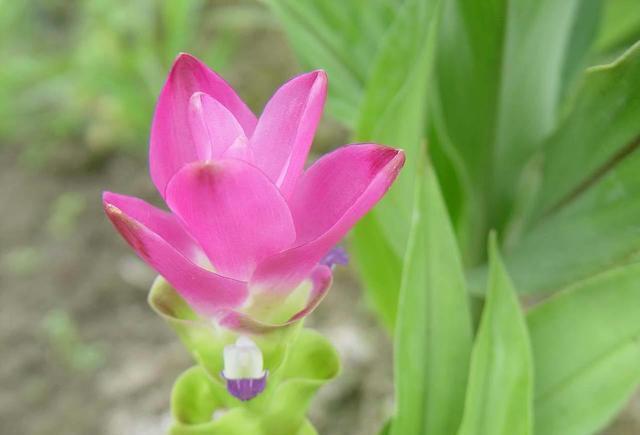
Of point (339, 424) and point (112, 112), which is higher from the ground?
point (112, 112)

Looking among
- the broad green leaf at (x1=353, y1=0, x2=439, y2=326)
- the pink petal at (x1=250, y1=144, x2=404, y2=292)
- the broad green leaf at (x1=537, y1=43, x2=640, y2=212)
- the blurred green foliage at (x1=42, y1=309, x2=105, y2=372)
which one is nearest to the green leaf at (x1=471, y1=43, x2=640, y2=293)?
the broad green leaf at (x1=537, y1=43, x2=640, y2=212)

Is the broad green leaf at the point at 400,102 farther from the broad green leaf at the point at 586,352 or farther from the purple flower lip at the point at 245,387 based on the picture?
the purple flower lip at the point at 245,387

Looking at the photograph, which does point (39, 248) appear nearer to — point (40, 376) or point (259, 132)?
point (40, 376)

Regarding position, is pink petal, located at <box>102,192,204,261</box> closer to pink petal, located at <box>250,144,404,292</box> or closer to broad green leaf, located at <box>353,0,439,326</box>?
pink petal, located at <box>250,144,404,292</box>

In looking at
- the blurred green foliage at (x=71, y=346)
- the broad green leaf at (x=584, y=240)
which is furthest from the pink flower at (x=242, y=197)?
the blurred green foliage at (x=71, y=346)

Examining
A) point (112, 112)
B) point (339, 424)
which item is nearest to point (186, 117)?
point (339, 424)

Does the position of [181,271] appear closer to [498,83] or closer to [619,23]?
[498,83]
